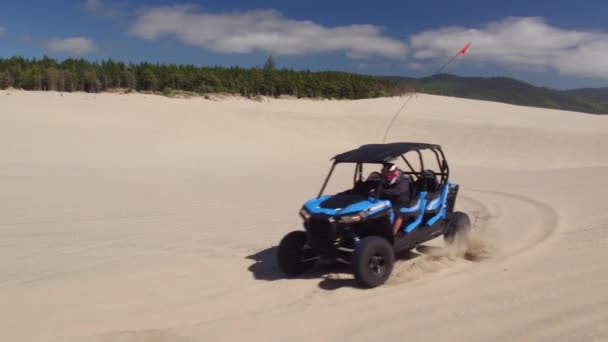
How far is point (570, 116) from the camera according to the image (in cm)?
3172

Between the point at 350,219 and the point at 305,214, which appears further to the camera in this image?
the point at 305,214

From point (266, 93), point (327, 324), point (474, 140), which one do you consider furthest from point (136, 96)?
point (327, 324)

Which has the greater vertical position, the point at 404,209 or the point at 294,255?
the point at 404,209

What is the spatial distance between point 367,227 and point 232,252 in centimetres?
214

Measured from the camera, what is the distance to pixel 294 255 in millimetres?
6301

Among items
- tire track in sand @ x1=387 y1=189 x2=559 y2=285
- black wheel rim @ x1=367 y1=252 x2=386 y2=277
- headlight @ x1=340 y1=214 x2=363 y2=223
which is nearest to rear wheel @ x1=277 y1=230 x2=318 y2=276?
headlight @ x1=340 y1=214 x2=363 y2=223

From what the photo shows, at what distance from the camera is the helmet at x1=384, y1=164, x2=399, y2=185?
653 centimetres

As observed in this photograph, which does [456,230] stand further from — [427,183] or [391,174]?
[391,174]

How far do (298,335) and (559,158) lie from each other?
20.1 m

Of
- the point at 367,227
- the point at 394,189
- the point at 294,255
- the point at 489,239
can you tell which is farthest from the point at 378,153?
the point at 489,239

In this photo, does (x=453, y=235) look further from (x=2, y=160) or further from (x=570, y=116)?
(x=570, y=116)

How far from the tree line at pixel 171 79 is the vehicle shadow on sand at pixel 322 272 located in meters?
27.5

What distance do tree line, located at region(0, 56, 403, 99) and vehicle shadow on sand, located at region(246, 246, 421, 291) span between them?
2749 centimetres

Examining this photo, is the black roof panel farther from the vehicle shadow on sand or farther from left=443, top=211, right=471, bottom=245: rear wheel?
the vehicle shadow on sand
